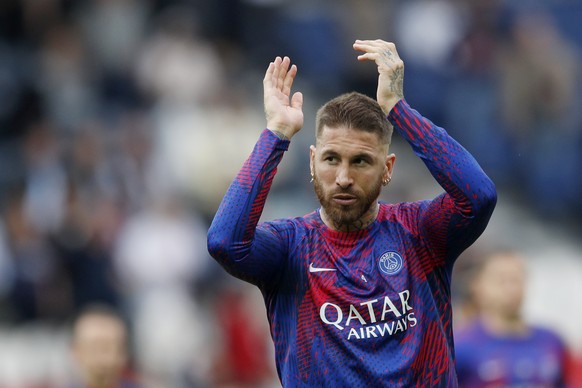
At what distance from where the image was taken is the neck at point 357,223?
5.30 metres

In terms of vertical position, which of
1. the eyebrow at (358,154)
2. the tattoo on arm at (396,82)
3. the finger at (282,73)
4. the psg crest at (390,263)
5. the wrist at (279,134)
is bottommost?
the psg crest at (390,263)

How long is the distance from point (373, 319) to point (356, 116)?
82cm

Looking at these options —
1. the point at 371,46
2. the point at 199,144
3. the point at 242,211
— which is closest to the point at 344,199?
the point at 242,211

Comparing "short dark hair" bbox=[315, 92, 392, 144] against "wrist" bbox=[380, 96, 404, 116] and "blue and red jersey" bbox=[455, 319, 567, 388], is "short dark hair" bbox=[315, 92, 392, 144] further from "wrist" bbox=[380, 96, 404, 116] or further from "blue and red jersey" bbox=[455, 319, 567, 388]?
"blue and red jersey" bbox=[455, 319, 567, 388]

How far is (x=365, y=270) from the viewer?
5207 millimetres

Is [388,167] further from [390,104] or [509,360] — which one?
[509,360]

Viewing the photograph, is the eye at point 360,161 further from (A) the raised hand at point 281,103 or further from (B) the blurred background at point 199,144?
(B) the blurred background at point 199,144

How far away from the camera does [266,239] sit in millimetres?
5258

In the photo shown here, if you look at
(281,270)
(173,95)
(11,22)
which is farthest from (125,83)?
(281,270)

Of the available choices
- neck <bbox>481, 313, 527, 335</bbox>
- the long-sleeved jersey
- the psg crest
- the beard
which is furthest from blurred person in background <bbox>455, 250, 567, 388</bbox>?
the beard

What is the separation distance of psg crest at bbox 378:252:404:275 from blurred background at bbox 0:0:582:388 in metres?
5.94

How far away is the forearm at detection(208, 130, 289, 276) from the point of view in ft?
16.7

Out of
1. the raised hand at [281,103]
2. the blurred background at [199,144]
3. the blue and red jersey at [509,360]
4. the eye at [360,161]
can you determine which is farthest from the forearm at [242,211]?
the blurred background at [199,144]

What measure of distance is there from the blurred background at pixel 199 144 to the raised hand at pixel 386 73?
611 cm
